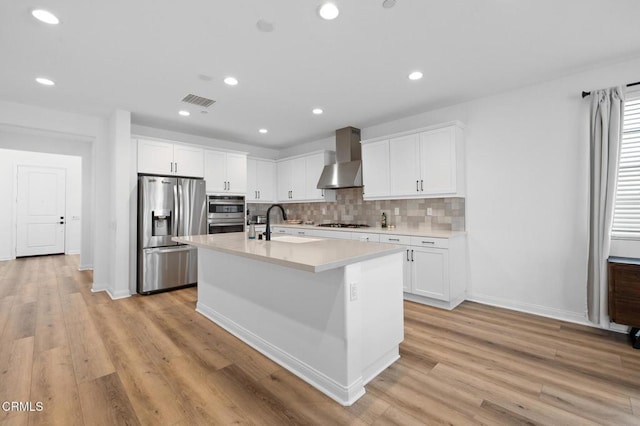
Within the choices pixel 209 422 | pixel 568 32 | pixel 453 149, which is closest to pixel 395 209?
pixel 453 149

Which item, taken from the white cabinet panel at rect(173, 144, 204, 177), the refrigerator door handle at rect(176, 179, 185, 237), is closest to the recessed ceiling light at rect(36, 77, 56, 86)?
the white cabinet panel at rect(173, 144, 204, 177)

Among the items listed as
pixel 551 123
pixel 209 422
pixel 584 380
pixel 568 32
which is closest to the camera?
pixel 209 422

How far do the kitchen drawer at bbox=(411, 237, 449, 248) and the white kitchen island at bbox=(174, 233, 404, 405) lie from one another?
1.29 m

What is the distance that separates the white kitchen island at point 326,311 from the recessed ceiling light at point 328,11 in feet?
5.52

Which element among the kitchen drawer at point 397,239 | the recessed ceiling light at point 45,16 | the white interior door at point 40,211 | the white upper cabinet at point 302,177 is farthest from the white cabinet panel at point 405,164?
the white interior door at point 40,211

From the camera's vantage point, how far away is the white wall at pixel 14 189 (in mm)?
6770

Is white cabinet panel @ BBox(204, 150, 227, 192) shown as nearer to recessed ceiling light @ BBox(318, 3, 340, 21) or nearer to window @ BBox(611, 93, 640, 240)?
recessed ceiling light @ BBox(318, 3, 340, 21)

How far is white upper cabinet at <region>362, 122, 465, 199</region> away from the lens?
3621 mm

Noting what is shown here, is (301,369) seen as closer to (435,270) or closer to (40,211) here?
(435,270)

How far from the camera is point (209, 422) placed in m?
1.61

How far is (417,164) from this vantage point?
3906mm

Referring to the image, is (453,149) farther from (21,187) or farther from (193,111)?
(21,187)

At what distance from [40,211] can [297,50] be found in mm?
8549

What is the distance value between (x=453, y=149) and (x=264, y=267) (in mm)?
2730
